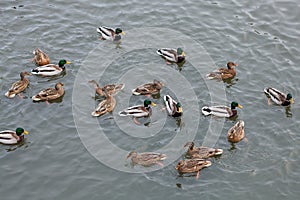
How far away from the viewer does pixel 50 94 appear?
55.4 feet

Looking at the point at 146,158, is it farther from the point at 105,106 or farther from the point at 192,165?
the point at 105,106

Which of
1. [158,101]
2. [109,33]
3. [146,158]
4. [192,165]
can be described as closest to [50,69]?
[109,33]

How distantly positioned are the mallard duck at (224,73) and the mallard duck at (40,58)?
628 centimetres

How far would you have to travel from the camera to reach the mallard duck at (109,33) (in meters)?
19.8

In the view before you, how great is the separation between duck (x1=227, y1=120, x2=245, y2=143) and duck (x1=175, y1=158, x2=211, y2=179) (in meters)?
1.42

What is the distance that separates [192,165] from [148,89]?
4.11 meters

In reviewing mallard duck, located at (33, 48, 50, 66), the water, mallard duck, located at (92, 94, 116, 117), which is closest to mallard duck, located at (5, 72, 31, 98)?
the water

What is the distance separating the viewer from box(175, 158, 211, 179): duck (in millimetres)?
14320

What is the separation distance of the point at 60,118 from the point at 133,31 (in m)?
6.08

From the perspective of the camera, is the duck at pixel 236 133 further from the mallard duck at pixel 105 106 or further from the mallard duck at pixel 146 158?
the mallard duck at pixel 105 106

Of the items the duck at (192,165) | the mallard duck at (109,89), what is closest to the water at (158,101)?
the duck at (192,165)

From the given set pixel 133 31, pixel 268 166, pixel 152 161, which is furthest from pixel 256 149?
pixel 133 31

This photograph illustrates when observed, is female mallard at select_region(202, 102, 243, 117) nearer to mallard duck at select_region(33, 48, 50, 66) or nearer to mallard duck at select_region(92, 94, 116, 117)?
mallard duck at select_region(92, 94, 116, 117)

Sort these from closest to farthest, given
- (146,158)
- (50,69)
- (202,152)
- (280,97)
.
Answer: (146,158)
(202,152)
(280,97)
(50,69)
